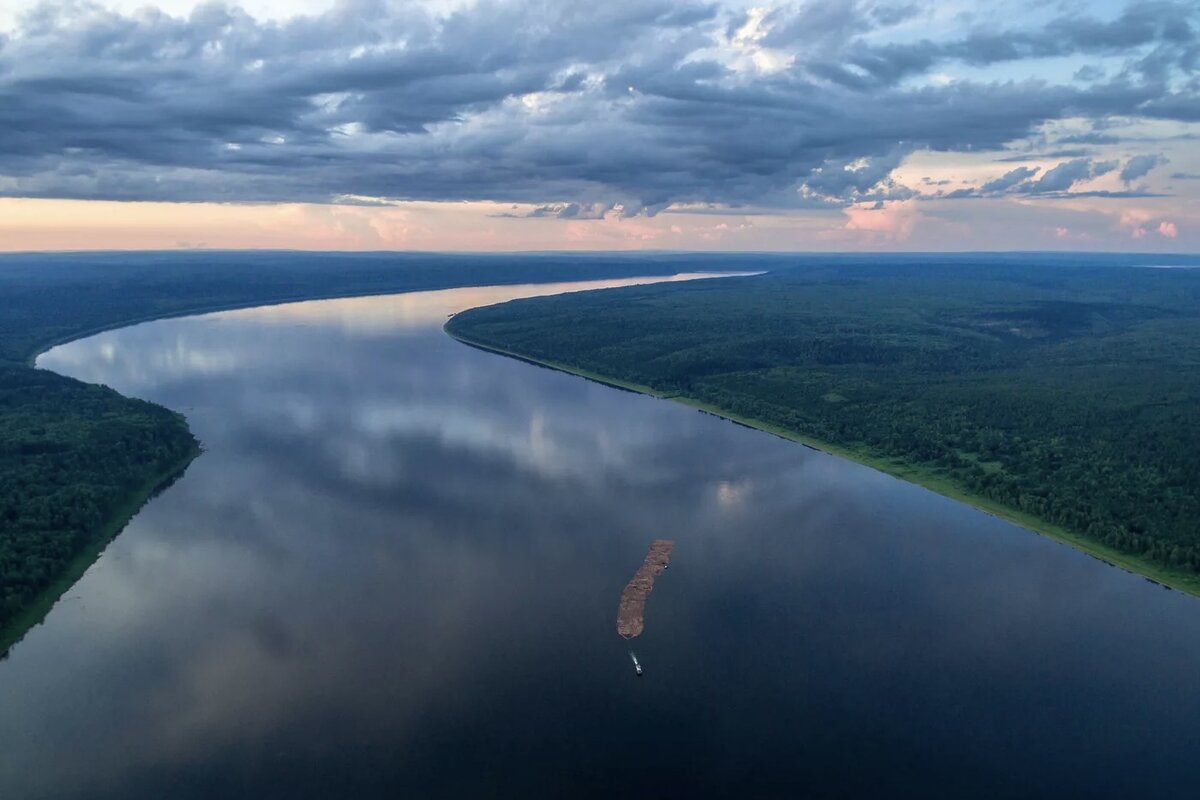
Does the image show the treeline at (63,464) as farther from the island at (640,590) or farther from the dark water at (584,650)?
the island at (640,590)

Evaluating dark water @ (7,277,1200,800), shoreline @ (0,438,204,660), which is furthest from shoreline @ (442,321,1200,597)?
shoreline @ (0,438,204,660)

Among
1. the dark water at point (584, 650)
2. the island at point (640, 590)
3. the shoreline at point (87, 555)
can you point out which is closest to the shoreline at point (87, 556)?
the shoreline at point (87, 555)

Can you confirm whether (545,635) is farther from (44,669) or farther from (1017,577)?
(1017,577)

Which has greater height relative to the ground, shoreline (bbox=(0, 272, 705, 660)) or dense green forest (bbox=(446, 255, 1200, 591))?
dense green forest (bbox=(446, 255, 1200, 591))

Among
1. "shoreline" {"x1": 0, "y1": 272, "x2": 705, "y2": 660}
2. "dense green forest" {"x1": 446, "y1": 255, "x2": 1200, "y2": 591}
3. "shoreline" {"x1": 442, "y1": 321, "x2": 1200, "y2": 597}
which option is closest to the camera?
"shoreline" {"x1": 0, "y1": 272, "x2": 705, "y2": 660}

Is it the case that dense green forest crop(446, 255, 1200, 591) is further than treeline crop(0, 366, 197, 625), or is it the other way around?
dense green forest crop(446, 255, 1200, 591)

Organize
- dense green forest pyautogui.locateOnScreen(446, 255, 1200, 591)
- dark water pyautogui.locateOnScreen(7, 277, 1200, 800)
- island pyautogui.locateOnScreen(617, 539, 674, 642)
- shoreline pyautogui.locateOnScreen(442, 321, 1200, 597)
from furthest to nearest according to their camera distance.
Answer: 1. dense green forest pyautogui.locateOnScreen(446, 255, 1200, 591)
2. shoreline pyautogui.locateOnScreen(442, 321, 1200, 597)
3. island pyautogui.locateOnScreen(617, 539, 674, 642)
4. dark water pyautogui.locateOnScreen(7, 277, 1200, 800)

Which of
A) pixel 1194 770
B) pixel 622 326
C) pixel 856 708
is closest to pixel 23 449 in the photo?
pixel 856 708

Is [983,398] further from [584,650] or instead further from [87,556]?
[87,556]

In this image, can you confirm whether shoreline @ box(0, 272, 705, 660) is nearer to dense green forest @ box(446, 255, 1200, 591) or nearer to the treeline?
the treeline
